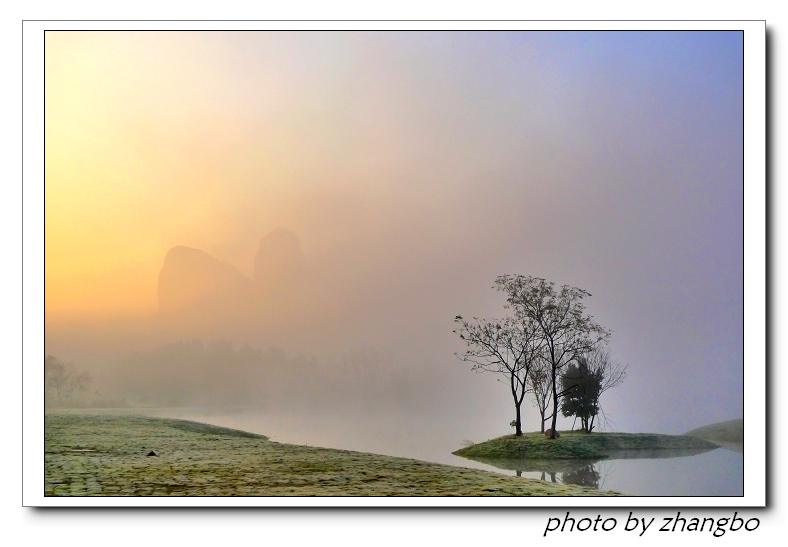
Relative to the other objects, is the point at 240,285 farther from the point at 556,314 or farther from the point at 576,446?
the point at 576,446

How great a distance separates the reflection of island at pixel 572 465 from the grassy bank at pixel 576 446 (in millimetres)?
24

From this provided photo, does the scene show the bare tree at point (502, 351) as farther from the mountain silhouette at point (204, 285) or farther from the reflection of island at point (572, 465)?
the mountain silhouette at point (204, 285)

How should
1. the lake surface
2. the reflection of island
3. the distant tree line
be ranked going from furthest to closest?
the distant tree line → the reflection of island → the lake surface

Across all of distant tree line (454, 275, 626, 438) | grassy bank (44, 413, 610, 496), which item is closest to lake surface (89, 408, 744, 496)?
grassy bank (44, 413, 610, 496)

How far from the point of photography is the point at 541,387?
27.3 feet

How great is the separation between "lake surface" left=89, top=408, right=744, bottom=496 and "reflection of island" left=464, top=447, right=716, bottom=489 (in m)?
0.01

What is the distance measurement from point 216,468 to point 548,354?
13.1 feet

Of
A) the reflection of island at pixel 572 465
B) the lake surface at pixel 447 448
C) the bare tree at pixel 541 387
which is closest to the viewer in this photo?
the lake surface at pixel 447 448

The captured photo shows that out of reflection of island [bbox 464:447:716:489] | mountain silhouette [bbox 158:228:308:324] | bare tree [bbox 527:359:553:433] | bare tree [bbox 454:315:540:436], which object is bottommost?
reflection of island [bbox 464:447:716:489]

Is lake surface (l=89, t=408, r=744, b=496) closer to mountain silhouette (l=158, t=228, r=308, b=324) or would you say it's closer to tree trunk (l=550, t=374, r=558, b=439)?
tree trunk (l=550, t=374, r=558, b=439)

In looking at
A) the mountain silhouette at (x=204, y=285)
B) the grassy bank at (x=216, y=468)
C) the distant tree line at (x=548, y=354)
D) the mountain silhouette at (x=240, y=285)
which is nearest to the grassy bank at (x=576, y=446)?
the distant tree line at (x=548, y=354)

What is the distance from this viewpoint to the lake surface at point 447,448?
7.48 meters

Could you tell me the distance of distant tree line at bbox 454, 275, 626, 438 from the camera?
8195 millimetres
